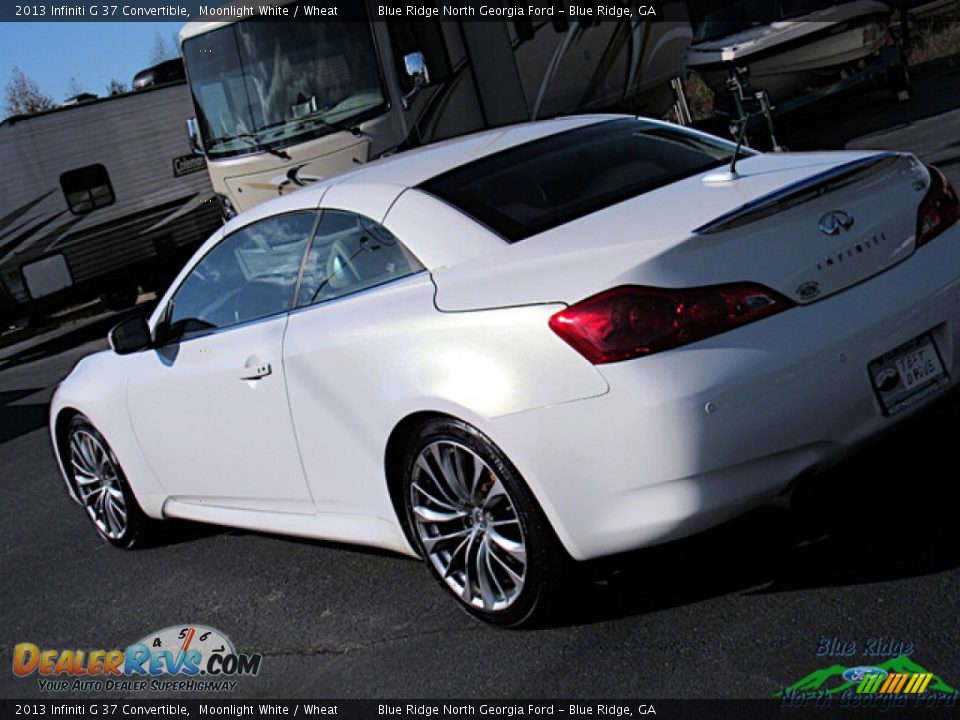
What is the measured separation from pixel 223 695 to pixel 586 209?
2.06 meters

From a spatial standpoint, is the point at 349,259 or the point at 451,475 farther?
the point at 349,259

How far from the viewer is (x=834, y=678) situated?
3.58m

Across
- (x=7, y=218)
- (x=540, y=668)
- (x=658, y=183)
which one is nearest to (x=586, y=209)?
(x=658, y=183)

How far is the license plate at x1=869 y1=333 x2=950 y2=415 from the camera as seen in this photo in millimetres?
4016

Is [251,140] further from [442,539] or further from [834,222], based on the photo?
[834,222]

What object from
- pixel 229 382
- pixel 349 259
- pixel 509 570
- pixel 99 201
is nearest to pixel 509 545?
pixel 509 570

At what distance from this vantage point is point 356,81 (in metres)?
13.4

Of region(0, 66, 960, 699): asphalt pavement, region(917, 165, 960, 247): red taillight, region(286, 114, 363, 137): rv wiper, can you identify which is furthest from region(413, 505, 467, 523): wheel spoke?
region(286, 114, 363, 137): rv wiper

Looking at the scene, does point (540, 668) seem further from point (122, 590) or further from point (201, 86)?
point (201, 86)

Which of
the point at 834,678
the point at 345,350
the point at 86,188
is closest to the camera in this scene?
the point at 834,678

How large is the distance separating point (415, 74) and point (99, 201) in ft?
22.9

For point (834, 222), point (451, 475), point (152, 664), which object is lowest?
point (152, 664)

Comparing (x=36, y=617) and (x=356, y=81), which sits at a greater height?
(x=356, y=81)

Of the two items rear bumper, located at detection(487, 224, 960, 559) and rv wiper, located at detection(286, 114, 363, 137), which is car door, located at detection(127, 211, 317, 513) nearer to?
rear bumper, located at detection(487, 224, 960, 559)
